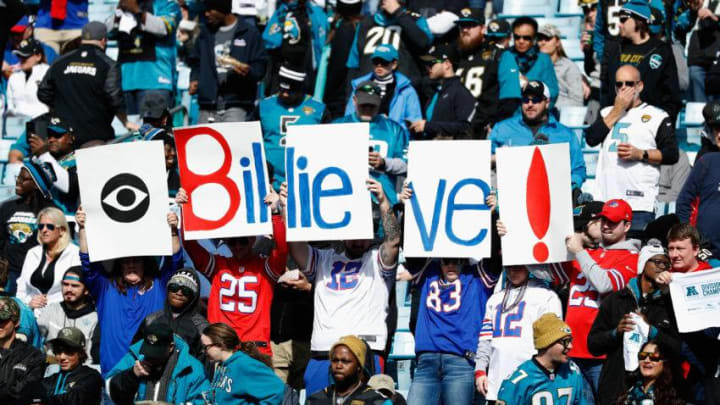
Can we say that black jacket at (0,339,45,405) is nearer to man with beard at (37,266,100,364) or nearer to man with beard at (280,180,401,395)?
man with beard at (37,266,100,364)

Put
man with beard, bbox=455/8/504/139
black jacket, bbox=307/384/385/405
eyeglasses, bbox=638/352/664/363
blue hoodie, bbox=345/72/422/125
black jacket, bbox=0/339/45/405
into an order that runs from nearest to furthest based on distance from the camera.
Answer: eyeglasses, bbox=638/352/664/363
black jacket, bbox=307/384/385/405
black jacket, bbox=0/339/45/405
blue hoodie, bbox=345/72/422/125
man with beard, bbox=455/8/504/139

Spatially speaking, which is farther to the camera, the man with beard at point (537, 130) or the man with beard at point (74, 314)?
the man with beard at point (537, 130)

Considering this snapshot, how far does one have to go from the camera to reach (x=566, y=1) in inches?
569

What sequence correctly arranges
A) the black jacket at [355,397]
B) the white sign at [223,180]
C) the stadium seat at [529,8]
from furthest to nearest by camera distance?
the stadium seat at [529,8]
the white sign at [223,180]
the black jacket at [355,397]

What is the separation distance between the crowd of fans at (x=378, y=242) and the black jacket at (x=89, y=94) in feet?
0.05

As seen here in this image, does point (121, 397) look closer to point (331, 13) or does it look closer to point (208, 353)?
point (208, 353)

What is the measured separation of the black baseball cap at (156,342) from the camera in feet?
27.8

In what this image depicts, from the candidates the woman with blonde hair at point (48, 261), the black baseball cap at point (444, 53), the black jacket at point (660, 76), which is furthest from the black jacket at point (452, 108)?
the woman with blonde hair at point (48, 261)

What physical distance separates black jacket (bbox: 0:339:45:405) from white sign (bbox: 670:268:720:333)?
3.69 m

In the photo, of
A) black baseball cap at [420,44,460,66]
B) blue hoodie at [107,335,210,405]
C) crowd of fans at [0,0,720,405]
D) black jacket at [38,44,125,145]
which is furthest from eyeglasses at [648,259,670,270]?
black jacket at [38,44,125,145]

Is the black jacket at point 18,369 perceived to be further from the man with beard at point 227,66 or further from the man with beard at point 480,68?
the man with beard at point 480,68

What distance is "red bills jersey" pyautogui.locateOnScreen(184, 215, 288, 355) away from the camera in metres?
9.33

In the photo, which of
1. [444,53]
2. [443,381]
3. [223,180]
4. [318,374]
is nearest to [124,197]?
[223,180]

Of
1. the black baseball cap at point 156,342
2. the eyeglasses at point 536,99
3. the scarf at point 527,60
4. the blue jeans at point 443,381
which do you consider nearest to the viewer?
the black baseball cap at point 156,342
